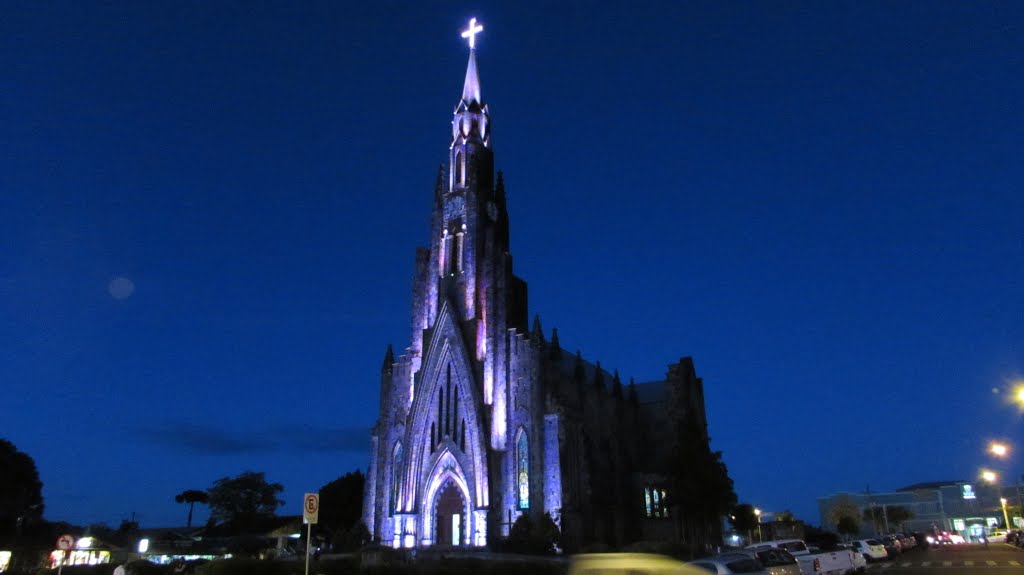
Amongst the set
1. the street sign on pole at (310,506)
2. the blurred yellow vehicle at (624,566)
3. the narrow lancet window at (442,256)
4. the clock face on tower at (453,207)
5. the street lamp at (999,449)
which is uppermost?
the clock face on tower at (453,207)

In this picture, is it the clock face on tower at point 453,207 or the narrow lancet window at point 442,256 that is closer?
the narrow lancet window at point 442,256

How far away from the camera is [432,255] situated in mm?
63406

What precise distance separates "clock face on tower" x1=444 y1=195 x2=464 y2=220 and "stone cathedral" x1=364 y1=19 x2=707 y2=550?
0.36 ft

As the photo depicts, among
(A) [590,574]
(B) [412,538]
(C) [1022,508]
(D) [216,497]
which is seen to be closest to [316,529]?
Result: (D) [216,497]

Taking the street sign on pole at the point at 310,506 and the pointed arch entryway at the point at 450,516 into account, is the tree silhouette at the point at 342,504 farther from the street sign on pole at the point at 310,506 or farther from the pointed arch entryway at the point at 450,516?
the street sign on pole at the point at 310,506

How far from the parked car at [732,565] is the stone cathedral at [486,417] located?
31277 millimetres

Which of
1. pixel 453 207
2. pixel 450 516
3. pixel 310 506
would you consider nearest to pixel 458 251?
pixel 453 207

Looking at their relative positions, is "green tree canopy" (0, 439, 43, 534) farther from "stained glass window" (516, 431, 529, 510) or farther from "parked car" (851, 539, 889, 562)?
"parked car" (851, 539, 889, 562)

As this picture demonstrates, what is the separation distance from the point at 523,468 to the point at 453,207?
24.0 metres

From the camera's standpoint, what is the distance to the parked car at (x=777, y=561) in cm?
2086

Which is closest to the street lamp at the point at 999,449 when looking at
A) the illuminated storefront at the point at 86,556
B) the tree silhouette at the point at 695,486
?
the tree silhouette at the point at 695,486

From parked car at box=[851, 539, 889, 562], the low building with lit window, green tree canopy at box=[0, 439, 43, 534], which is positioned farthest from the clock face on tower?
the low building with lit window

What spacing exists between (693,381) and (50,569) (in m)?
52.9

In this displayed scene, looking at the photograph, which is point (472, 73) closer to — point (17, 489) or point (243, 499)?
point (17, 489)
